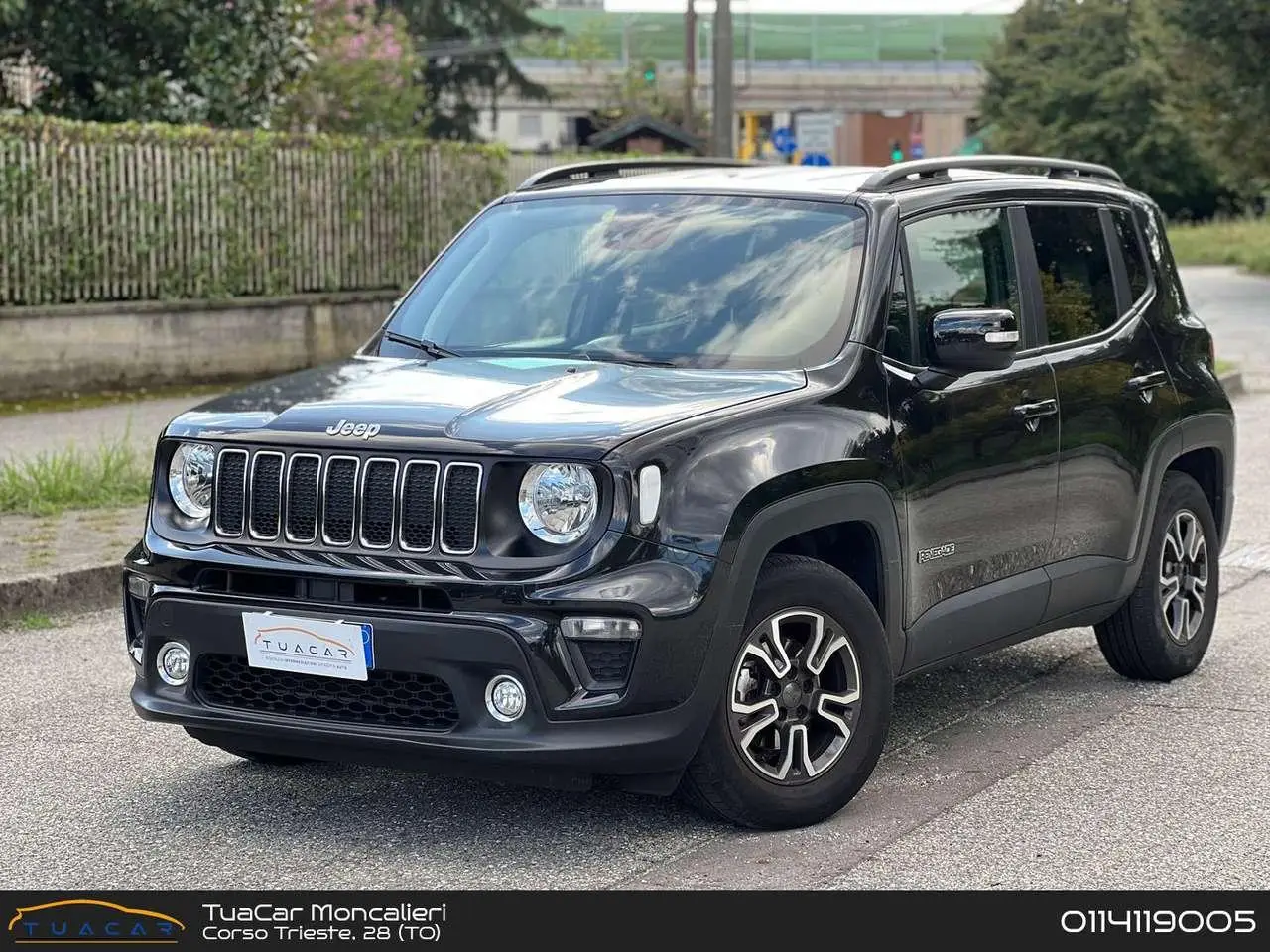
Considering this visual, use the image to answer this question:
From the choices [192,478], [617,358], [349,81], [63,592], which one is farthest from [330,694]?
[349,81]

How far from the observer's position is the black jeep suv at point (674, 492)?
4.89m

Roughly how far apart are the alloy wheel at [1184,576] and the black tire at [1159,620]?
1cm

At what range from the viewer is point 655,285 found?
238 inches

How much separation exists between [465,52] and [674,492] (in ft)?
156

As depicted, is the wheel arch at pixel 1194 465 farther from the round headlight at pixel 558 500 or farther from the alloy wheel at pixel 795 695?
the round headlight at pixel 558 500

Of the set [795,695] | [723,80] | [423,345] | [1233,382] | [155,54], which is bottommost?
[1233,382]

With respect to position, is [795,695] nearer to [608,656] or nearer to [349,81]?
[608,656]

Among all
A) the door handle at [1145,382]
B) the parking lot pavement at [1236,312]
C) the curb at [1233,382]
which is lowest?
the parking lot pavement at [1236,312]

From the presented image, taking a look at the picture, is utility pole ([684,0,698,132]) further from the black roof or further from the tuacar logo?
the tuacar logo

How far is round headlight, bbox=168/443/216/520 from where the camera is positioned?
536 cm

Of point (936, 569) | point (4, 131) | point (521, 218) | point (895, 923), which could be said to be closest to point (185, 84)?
point (4, 131)

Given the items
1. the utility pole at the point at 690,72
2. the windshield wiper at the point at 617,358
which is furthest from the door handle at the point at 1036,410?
the utility pole at the point at 690,72

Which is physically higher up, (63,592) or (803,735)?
(803,735)

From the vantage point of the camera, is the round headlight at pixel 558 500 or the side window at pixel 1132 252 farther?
the side window at pixel 1132 252
